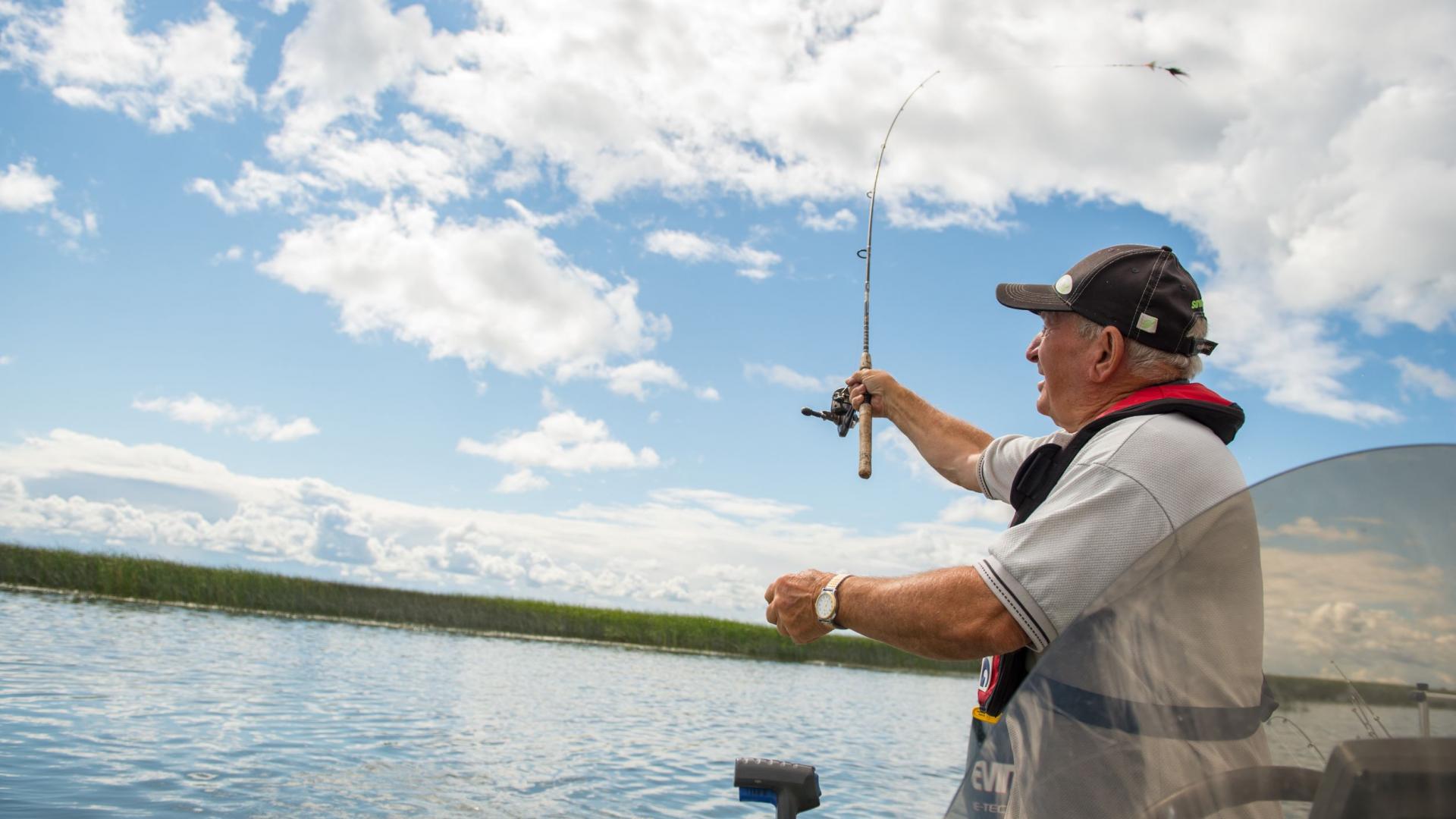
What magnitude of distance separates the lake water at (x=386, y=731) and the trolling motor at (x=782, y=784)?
84 cm

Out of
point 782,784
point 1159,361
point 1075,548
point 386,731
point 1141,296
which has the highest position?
point 1141,296

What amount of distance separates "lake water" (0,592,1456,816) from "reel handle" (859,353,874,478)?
1.92 metres

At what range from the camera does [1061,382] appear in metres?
2.04

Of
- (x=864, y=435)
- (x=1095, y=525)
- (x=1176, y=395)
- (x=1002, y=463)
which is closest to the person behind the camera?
(x=1095, y=525)

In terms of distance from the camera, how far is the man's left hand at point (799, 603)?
6.14 feet

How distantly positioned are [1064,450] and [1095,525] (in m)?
0.37

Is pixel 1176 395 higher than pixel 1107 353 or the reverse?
the reverse

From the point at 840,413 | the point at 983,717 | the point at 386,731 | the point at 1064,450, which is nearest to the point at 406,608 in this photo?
the point at 386,731

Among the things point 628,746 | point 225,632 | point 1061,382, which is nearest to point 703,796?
point 628,746

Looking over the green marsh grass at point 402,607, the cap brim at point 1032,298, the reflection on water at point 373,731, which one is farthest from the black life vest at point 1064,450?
the green marsh grass at point 402,607

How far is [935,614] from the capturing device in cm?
162

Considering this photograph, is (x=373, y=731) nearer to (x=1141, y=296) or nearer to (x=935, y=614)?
(x=935, y=614)

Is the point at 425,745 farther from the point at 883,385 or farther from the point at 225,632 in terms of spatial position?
the point at 225,632

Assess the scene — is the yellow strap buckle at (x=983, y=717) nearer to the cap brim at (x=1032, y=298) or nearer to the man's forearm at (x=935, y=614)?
the man's forearm at (x=935, y=614)
